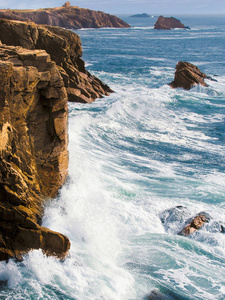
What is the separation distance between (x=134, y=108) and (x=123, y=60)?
3117cm

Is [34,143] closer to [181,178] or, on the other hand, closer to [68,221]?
[68,221]

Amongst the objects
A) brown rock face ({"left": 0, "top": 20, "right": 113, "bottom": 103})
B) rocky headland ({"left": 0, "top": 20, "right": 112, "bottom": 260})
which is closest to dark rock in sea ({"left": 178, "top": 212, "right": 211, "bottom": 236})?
rocky headland ({"left": 0, "top": 20, "right": 112, "bottom": 260})

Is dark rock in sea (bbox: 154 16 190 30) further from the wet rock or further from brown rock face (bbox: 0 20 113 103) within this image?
the wet rock

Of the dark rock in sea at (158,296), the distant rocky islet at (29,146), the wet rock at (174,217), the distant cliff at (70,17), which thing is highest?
the distant cliff at (70,17)

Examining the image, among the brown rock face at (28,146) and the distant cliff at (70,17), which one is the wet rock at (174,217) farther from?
the distant cliff at (70,17)

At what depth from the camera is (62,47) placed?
3012 centimetres

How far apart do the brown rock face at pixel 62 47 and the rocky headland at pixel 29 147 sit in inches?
431

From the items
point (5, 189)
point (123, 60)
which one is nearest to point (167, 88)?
point (123, 60)

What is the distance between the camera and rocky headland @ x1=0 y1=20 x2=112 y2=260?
429 inches

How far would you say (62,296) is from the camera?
10.2 metres

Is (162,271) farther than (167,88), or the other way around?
(167,88)

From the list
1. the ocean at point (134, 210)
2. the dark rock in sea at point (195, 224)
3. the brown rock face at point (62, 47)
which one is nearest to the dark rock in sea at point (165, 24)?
the brown rock face at point (62, 47)

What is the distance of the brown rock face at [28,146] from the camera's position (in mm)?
10891

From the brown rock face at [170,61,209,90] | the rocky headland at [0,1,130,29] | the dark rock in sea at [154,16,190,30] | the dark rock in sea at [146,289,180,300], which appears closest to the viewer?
the dark rock in sea at [146,289,180,300]
